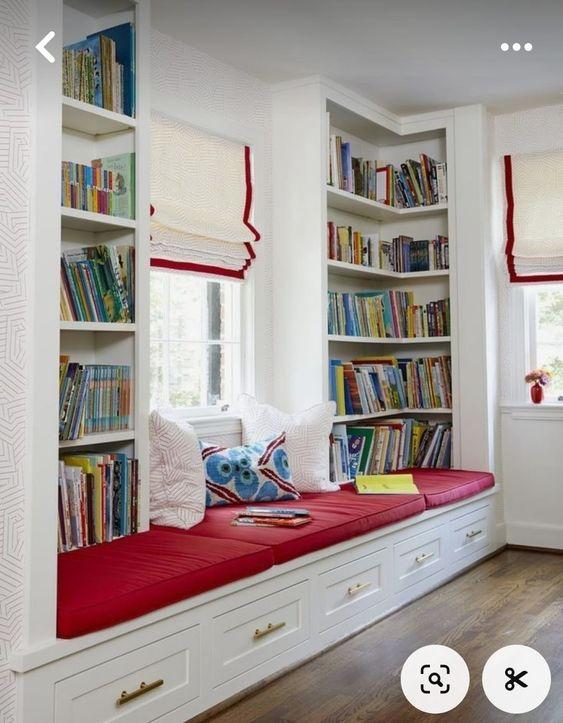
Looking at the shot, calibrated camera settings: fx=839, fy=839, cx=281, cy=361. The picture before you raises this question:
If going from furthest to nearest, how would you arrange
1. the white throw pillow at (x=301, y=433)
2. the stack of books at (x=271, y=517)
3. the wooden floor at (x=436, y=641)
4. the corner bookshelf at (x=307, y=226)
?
the corner bookshelf at (x=307, y=226)
the white throw pillow at (x=301, y=433)
the stack of books at (x=271, y=517)
the wooden floor at (x=436, y=641)

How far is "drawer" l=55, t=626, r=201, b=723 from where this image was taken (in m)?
2.26

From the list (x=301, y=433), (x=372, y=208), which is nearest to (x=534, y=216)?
(x=372, y=208)

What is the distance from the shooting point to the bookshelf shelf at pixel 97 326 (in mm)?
2932

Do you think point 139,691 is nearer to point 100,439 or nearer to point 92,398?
point 100,439

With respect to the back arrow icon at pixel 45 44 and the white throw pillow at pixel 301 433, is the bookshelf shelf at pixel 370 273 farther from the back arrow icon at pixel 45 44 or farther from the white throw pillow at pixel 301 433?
the back arrow icon at pixel 45 44

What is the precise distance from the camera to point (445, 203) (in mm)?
5031

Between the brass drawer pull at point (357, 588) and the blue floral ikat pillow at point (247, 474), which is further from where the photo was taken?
the blue floral ikat pillow at point (247, 474)

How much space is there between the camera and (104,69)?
3.16 m

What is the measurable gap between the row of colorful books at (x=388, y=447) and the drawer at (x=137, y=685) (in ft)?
6.47

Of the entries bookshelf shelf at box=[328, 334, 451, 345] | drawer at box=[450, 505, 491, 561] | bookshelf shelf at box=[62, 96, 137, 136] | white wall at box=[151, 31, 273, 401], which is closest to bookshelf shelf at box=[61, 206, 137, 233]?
bookshelf shelf at box=[62, 96, 137, 136]

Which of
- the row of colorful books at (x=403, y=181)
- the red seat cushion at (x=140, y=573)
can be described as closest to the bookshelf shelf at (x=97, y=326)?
the red seat cushion at (x=140, y=573)

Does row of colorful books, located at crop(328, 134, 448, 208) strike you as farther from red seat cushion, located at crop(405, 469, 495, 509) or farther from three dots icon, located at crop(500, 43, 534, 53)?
red seat cushion, located at crop(405, 469, 495, 509)

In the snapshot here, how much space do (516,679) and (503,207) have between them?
10.0 ft

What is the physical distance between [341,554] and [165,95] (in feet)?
7.19
